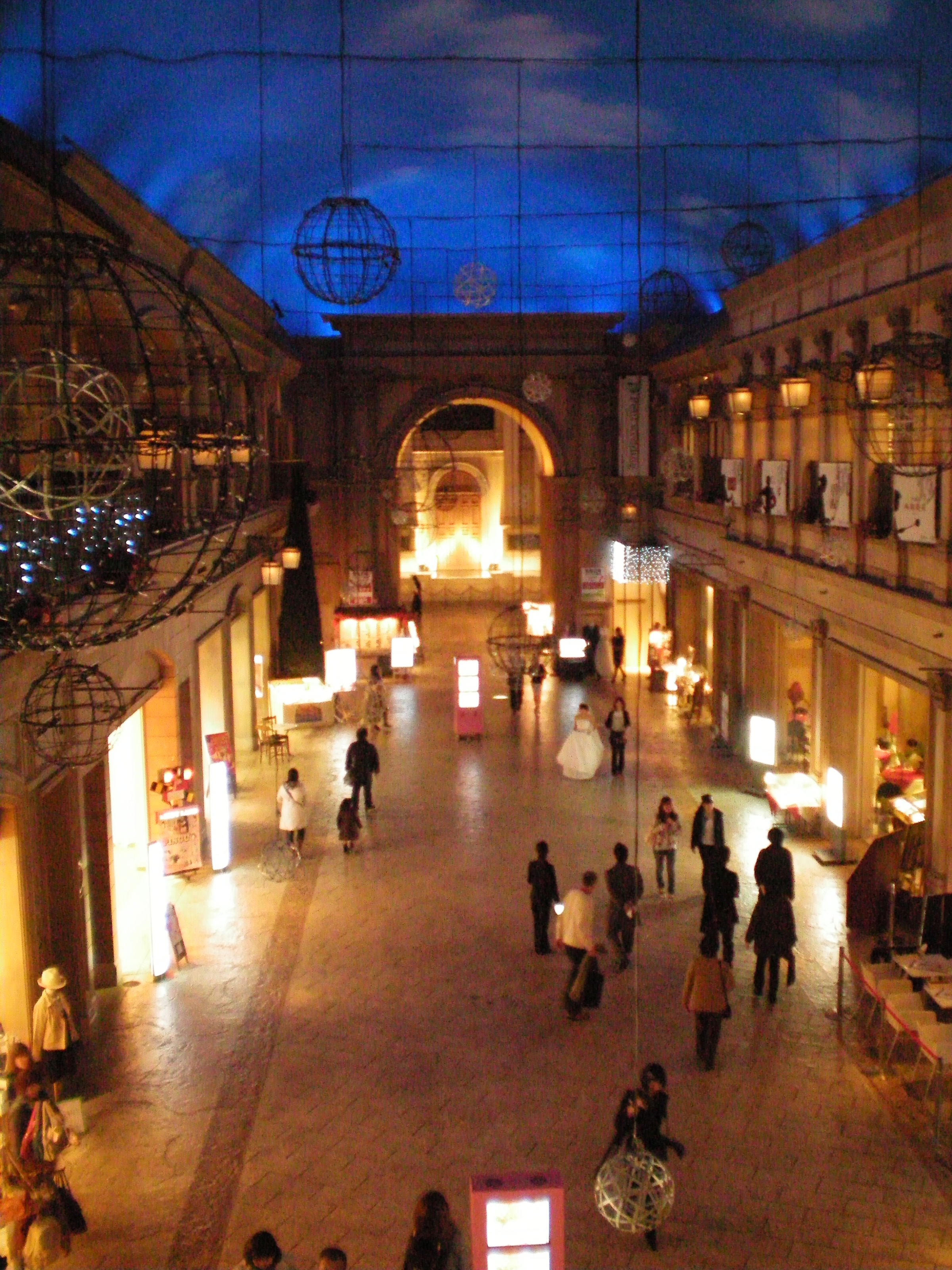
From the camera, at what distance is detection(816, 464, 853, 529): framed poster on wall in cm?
1531

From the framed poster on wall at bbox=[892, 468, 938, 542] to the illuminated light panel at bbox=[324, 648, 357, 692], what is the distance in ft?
43.5

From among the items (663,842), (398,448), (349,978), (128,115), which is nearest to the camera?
(349,978)

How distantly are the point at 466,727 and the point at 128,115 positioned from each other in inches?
448

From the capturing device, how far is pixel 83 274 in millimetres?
6062

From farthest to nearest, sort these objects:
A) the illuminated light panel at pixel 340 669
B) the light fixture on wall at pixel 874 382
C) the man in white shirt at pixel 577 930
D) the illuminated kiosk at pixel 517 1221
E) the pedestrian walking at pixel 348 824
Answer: the illuminated light panel at pixel 340 669
the pedestrian walking at pixel 348 824
the man in white shirt at pixel 577 930
the light fixture on wall at pixel 874 382
the illuminated kiosk at pixel 517 1221

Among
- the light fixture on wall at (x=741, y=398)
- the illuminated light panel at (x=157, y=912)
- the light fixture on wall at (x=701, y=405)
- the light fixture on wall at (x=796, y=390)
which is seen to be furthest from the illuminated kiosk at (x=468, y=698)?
the illuminated light panel at (x=157, y=912)

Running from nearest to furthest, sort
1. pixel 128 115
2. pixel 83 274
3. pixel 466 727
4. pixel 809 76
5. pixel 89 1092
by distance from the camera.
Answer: pixel 83 274 → pixel 89 1092 → pixel 128 115 → pixel 809 76 → pixel 466 727

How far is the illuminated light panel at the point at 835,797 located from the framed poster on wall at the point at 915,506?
3.26 m

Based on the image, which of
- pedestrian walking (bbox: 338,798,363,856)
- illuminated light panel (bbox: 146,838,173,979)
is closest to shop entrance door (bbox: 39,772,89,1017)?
illuminated light panel (bbox: 146,838,173,979)

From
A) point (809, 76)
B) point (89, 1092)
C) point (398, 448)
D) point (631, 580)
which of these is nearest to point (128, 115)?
point (809, 76)

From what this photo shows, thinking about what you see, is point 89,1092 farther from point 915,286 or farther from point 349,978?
point 915,286

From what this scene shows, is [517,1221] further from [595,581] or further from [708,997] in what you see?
[595,581]

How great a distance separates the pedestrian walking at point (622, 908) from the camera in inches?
487

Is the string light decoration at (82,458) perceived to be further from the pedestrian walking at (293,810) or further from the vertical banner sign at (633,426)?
the vertical banner sign at (633,426)
